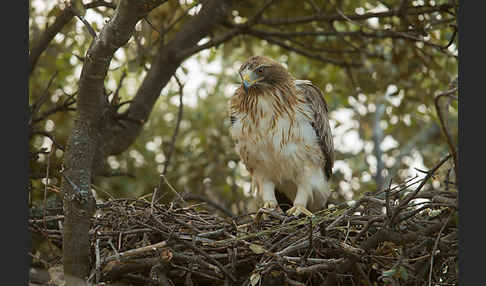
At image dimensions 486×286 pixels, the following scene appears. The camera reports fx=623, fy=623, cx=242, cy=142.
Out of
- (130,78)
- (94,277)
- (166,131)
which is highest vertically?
(130,78)

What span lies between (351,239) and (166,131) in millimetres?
4566

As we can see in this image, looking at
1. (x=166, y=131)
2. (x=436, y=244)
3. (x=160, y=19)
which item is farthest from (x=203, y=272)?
(x=166, y=131)

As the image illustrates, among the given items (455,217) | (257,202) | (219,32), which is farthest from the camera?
(219,32)

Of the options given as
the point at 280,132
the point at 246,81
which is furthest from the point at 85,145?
the point at 280,132

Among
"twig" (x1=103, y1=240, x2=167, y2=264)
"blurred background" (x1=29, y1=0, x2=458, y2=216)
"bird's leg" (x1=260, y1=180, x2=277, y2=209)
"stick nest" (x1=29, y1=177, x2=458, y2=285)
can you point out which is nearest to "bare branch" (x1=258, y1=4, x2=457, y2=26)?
"blurred background" (x1=29, y1=0, x2=458, y2=216)

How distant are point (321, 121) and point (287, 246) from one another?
1876mm

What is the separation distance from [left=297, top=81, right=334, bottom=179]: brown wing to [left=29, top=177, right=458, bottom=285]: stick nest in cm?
136

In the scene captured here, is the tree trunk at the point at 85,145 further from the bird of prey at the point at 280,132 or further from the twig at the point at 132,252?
the bird of prey at the point at 280,132

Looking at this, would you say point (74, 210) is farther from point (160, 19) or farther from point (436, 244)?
point (160, 19)

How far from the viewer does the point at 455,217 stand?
3057 mm

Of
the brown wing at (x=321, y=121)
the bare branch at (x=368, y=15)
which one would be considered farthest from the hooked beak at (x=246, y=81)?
the bare branch at (x=368, y=15)

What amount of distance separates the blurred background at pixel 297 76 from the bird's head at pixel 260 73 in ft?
1.91

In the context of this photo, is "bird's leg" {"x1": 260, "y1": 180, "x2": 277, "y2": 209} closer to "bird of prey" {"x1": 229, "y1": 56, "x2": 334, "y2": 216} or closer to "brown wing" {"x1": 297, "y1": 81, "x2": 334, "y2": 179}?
"bird of prey" {"x1": 229, "y1": 56, "x2": 334, "y2": 216}

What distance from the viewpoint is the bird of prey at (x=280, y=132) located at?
5.36 m
